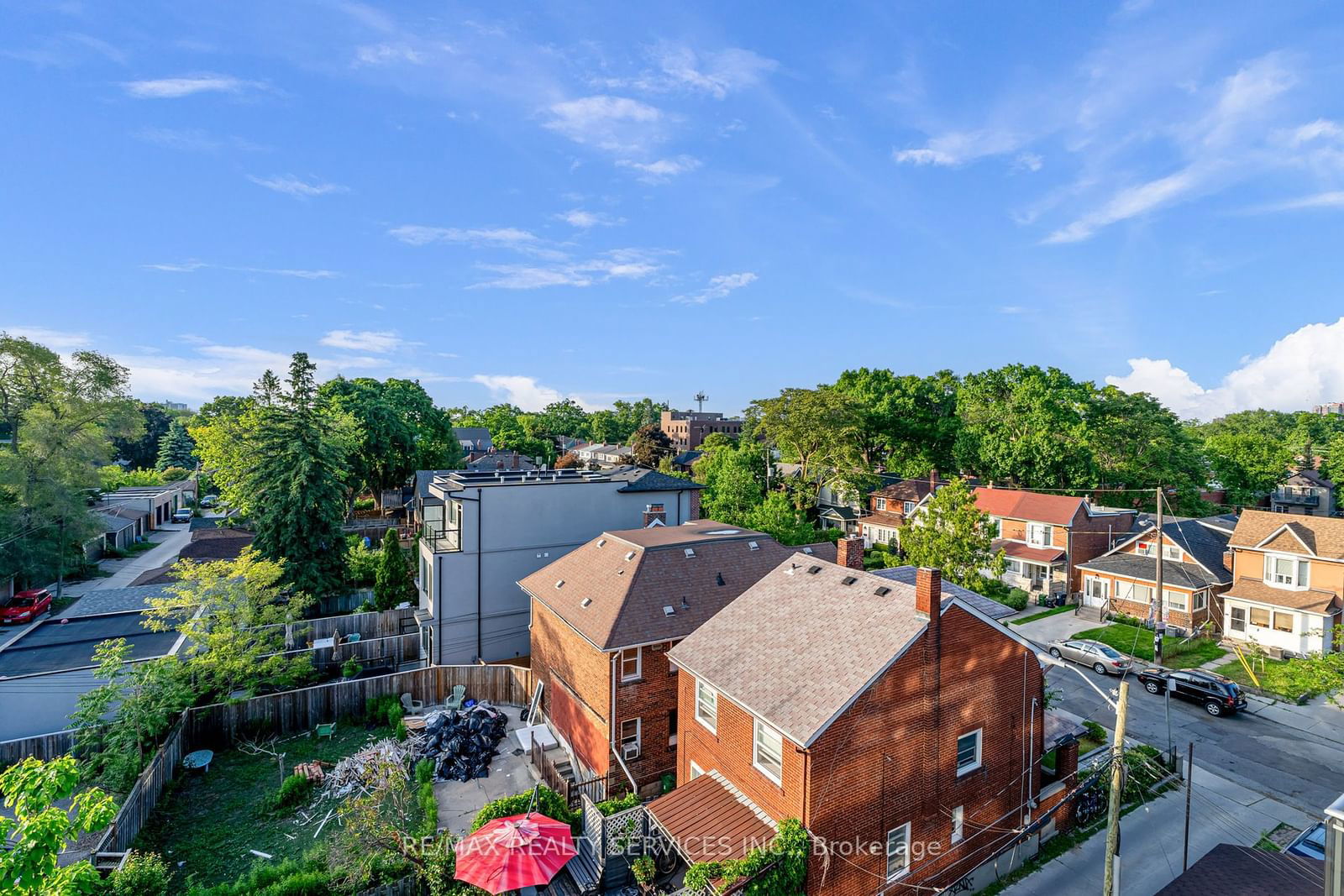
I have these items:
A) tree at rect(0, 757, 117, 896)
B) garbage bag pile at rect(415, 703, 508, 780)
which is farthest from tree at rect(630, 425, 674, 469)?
tree at rect(0, 757, 117, 896)

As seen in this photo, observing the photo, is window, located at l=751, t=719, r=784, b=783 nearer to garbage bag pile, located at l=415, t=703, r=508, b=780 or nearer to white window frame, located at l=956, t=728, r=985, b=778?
white window frame, located at l=956, t=728, r=985, b=778

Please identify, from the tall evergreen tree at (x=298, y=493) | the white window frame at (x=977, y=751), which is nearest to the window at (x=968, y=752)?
the white window frame at (x=977, y=751)

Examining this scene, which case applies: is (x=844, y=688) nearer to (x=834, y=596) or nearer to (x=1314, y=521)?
(x=834, y=596)

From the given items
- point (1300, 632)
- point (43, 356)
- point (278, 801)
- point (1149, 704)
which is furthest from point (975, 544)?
point (43, 356)

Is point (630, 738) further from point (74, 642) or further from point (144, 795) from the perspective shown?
point (74, 642)

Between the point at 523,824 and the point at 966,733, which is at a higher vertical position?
the point at 966,733

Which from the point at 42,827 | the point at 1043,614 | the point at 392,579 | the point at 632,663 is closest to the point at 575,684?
the point at 632,663
